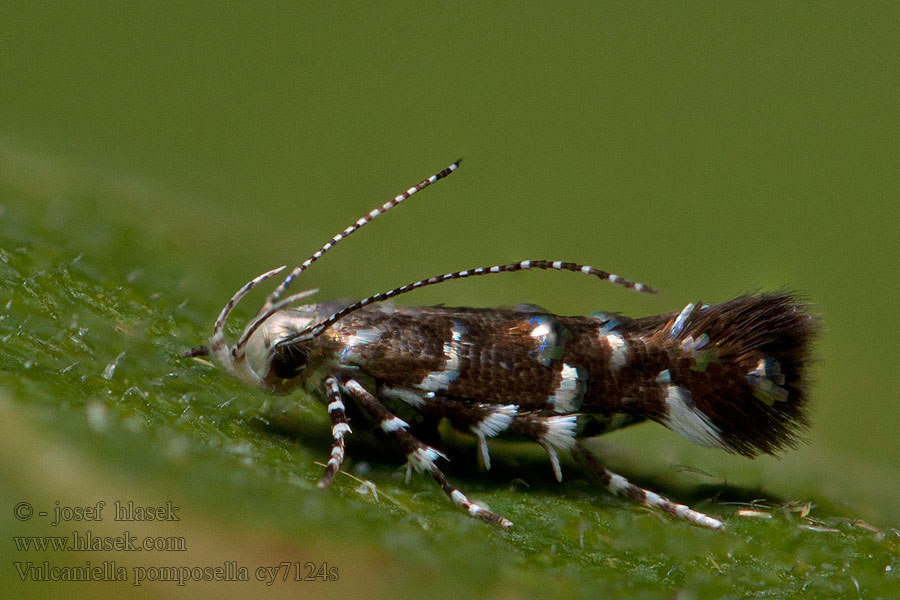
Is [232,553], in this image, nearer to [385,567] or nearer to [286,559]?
[286,559]

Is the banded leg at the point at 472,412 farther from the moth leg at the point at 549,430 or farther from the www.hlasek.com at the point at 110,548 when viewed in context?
the www.hlasek.com at the point at 110,548

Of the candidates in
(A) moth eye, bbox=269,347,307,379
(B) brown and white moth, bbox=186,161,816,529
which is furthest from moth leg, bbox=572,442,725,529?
(A) moth eye, bbox=269,347,307,379

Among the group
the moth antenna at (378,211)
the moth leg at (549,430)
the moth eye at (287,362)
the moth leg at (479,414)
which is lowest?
the moth leg at (549,430)

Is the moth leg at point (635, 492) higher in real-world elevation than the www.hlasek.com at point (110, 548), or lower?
lower

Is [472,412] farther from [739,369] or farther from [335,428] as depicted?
[739,369]

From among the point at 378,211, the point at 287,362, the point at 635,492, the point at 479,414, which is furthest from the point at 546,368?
the point at 287,362

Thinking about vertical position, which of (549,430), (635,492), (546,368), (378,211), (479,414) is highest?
(378,211)

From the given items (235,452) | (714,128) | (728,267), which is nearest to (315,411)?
(235,452)

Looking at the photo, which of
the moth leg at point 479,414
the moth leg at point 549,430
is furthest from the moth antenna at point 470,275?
the moth leg at point 549,430

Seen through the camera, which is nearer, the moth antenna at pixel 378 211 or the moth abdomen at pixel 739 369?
the moth antenna at pixel 378 211
